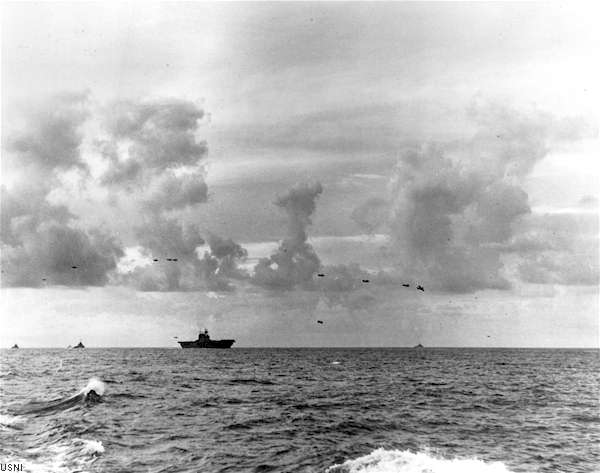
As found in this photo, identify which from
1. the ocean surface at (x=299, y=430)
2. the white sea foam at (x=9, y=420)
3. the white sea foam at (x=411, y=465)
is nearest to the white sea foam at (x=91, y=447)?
→ the ocean surface at (x=299, y=430)

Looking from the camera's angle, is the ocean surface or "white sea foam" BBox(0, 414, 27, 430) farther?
"white sea foam" BBox(0, 414, 27, 430)

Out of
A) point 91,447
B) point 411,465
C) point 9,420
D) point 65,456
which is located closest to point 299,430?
point 411,465

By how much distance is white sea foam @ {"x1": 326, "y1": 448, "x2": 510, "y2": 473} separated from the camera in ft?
78.1

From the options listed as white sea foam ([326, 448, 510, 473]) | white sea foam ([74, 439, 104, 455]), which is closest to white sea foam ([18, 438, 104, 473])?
white sea foam ([74, 439, 104, 455])

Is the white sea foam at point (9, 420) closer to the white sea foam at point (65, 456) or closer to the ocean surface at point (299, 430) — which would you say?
the ocean surface at point (299, 430)

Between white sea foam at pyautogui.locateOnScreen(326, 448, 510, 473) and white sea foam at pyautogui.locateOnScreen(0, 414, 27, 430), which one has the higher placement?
Answer: white sea foam at pyautogui.locateOnScreen(326, 448, 510, 473)

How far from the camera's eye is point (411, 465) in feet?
79.8

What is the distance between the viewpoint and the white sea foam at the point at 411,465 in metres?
23.8

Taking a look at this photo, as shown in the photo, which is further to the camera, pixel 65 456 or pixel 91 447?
pixel 91 447

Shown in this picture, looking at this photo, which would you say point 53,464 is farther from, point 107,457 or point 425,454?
point 425,454

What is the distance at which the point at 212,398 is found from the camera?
51.0 meters

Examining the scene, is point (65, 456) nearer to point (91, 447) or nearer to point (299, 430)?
point (91, 447)

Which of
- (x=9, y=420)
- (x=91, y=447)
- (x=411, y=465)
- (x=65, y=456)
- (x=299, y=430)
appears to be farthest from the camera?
(x=9, y=420)

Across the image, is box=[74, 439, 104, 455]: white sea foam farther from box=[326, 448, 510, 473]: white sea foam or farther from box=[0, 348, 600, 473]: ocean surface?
box=[326, 448, 510, 473]: white sea foam
